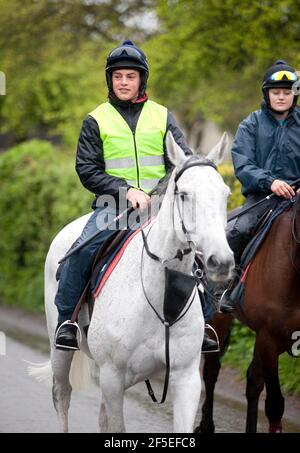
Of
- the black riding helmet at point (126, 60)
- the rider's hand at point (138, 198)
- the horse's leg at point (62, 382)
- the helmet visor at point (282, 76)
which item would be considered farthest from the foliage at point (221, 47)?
the rider's hand at point (138, 198)

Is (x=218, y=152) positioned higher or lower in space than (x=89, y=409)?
higher

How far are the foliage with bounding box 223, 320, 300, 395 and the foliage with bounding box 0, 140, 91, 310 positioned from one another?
5428mm

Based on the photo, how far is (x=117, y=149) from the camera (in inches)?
265

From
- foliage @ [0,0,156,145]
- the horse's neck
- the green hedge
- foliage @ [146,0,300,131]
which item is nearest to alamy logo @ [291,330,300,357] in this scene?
the horse's neck

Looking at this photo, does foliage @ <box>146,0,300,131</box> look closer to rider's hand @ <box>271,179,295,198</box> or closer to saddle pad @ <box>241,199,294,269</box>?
saddle pad @ <box>241,199,294,269</box>

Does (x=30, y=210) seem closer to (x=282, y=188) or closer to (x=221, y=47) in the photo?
(x=221, y=47)

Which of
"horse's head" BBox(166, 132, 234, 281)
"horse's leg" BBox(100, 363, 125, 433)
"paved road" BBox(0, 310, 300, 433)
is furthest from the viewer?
"paved road" BBox(0, 310, 300, 433)

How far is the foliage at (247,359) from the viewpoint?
33.3 ft

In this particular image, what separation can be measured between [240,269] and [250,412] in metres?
1.25

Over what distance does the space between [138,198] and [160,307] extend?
0.76 metres

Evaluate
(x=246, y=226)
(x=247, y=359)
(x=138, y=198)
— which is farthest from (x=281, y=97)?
(x=247, y=359)

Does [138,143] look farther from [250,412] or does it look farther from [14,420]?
[14,420]

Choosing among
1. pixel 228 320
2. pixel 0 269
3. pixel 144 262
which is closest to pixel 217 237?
pixel 144 262

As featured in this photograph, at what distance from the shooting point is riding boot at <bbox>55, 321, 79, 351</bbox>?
681 centimetres
